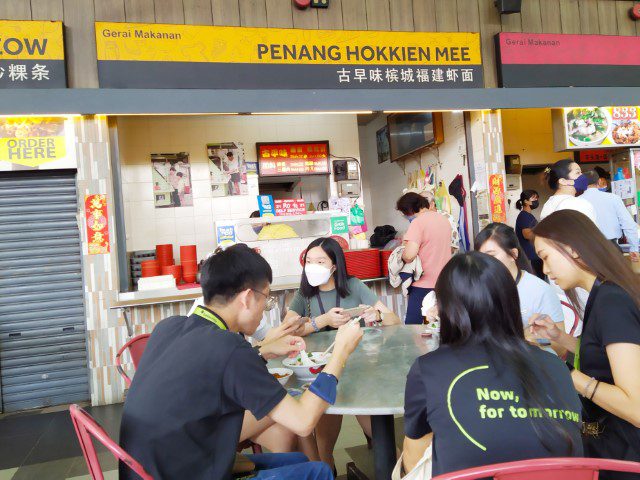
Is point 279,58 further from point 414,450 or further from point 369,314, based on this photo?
point 414,450

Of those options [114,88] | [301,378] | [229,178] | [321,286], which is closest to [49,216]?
[114,88]

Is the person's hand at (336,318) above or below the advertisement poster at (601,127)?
below

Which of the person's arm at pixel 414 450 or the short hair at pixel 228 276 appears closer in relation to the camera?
the person's arm at pixel 414 450

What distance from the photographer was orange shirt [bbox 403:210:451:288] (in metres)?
4.00

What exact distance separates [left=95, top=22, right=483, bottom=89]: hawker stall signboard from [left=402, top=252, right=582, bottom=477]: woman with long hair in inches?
140

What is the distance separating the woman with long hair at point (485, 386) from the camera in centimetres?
109

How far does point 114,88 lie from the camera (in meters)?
4.04

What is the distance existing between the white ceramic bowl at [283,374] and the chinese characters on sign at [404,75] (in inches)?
130

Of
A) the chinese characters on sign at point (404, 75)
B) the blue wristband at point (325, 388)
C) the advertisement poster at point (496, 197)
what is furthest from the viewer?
the advertisement poster at point (496, 197)

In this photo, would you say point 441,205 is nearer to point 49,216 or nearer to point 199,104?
point 199,104

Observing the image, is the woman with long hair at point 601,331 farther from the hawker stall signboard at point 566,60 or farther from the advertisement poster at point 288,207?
the hawker stall signboard at point 566,60

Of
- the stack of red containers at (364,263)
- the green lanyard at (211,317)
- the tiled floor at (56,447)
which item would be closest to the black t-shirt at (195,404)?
the green lanyard at (211,317)

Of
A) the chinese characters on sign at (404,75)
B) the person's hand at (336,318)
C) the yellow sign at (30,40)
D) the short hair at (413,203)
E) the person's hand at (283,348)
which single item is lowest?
the person's hand at (283,348)

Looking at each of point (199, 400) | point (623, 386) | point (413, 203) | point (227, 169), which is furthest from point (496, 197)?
point (199, 400)
